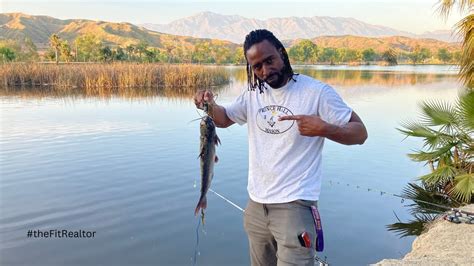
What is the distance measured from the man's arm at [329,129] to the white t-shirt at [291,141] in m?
0.06

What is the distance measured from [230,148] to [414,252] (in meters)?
8.08

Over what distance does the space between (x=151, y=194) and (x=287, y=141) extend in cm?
715

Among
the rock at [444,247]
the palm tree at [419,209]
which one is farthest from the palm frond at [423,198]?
the rock at [444,247]

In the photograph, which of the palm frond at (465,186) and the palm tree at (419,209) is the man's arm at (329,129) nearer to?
the palm tree at (419,209)

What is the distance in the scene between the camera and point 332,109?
2.66 meters

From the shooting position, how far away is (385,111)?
23.0 m

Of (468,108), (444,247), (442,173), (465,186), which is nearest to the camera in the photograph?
(444,247)

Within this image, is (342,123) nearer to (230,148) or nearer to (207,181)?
(207,181)

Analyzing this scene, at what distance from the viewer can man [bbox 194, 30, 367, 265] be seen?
2.68 meters

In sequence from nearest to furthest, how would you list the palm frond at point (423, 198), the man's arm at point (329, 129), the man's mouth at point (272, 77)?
the man's arm at point (329, 129) → the man's mouth at point (272, 77) → the palm frond at point (423, 198)

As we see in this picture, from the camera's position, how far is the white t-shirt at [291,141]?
2.69 m

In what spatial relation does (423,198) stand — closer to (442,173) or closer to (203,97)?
(442,173)

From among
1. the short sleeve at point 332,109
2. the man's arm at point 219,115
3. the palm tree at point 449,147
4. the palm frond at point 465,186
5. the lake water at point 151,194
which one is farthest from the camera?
the palm tree at point 449,147

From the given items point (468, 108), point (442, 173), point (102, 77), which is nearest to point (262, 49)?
point (468, 108)
